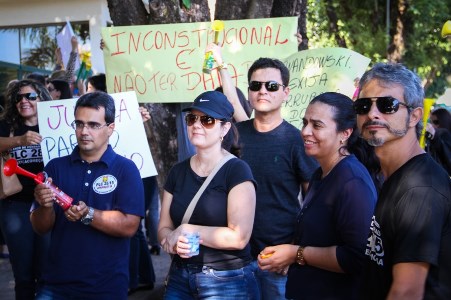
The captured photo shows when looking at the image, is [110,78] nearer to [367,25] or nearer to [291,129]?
[291,129]

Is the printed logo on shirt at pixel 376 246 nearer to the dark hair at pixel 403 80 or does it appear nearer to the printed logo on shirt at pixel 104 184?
the dark hair at pixel 403 80

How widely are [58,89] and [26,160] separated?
163cm

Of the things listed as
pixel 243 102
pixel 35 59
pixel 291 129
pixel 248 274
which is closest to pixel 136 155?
pixel 243 102

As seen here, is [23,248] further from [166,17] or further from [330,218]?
[330,218]

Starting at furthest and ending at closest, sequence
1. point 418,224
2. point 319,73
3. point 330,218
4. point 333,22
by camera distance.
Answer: point 333,22, point 319,73, point 330,218, point 418,224

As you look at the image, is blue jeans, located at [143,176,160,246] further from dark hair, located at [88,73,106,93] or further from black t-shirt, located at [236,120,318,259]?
black t-shirt, located at [236,120,318,259]

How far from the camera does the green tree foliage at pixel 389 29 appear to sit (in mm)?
15750

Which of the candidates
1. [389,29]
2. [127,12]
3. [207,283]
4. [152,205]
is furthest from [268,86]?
[389,29]

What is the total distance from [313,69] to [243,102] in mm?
941

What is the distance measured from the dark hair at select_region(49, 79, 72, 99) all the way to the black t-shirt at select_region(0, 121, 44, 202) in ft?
4.78

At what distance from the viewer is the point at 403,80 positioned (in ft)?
7.20

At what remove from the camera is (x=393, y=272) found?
6.53 ft

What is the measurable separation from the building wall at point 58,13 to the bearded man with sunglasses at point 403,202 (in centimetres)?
1141

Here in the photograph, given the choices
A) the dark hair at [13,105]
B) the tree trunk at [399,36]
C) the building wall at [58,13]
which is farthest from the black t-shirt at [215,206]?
the tree trunk at [399,36]
